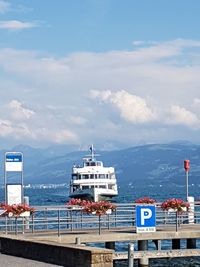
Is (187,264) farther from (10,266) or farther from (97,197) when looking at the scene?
(97,197)

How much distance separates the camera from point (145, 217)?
29.3m

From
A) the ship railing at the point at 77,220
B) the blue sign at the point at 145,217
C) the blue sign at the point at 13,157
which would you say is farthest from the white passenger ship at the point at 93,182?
the blue sign at the point at 145,217

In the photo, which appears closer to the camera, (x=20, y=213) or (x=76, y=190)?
(x=20, y=213)

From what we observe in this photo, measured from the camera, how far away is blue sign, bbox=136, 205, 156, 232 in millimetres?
28922

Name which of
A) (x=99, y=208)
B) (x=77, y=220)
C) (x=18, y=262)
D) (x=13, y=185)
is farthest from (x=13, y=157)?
(x=18, y=262)

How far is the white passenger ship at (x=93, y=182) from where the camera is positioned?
10919 centimetres

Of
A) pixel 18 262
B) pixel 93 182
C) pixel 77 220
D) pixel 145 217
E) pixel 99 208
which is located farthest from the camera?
pixel 93 182

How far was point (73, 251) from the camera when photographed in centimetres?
2183

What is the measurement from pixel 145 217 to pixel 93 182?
267 ft

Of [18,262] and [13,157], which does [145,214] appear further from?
[13,157]

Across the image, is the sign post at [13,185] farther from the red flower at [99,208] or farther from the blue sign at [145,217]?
the blue sign at [145,217]

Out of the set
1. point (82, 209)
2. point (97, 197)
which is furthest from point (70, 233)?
point (97, 197)

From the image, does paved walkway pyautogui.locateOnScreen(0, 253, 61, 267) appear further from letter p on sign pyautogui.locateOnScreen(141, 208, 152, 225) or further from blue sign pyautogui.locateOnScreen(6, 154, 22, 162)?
blue sign pyautogui.locateOnScreen(6, 154, 22, 162)

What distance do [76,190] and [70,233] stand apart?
77.6 m
